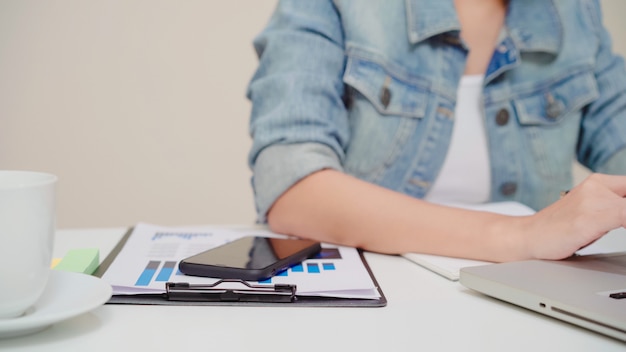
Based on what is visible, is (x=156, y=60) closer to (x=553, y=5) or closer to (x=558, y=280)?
(x=553, y=5)

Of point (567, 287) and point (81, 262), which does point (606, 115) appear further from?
point (81, 262)

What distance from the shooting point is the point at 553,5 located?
35.8 inches

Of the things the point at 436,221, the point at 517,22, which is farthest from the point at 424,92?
the point at 436,221

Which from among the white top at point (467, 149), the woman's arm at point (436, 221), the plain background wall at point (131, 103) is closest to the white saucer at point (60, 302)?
the woman's arm at point (436, 221)

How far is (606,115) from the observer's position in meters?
0.92

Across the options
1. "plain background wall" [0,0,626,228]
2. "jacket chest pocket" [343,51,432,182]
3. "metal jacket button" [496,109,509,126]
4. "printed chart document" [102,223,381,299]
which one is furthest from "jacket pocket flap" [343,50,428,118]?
"plain background wall" [0,0,626,228]

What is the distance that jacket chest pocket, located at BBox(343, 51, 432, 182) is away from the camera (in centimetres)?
83

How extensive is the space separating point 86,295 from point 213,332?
0.09 metres

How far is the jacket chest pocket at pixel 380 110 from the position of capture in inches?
32.6

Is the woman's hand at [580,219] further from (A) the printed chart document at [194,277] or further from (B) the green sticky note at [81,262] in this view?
(B) the green sticky note at [81,262]

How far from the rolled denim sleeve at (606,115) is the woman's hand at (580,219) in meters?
0.41

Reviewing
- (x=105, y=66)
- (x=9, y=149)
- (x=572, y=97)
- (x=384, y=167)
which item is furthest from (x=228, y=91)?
(x=572, y=97)

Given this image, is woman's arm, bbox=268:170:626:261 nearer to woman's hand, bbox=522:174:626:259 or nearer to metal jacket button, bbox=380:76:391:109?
woman's hand, bbox=522:174:626:259

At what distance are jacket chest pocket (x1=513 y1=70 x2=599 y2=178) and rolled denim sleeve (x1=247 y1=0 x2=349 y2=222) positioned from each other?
0.89 feet
